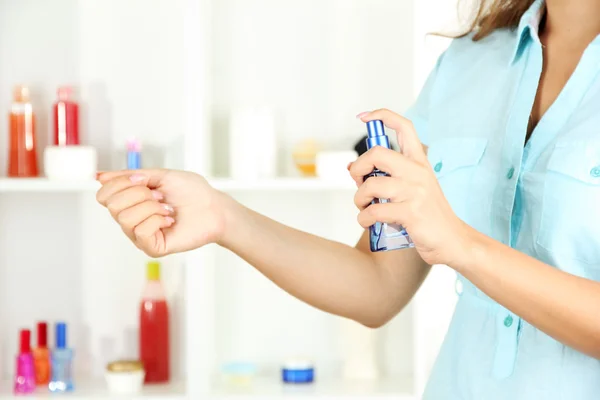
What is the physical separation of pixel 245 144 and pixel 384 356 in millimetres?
723

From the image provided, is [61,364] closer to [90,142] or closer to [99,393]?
[99,393]

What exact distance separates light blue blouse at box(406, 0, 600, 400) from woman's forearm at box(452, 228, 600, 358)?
12 cm

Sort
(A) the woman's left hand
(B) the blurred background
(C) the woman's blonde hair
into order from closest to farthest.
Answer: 1. (A) the woman's left hand
2. (C) the woman's blonde hair
3. (B) the blurred background

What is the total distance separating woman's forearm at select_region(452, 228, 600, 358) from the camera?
0.92 metres

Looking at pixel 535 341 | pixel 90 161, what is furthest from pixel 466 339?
pixel 90 161

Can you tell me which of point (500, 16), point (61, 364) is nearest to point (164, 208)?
point (500, 16)

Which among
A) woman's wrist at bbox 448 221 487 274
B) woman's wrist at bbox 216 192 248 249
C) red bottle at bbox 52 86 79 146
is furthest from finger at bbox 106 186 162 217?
red bottle at bbox 52 86 79 146

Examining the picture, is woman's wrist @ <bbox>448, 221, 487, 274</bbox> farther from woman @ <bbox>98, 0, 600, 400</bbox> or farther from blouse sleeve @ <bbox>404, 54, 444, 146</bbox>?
blouse sleeve @ <bbox>404, 54, 444, 146</bbox>

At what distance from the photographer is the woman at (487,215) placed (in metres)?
0.93

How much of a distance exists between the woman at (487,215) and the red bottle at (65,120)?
126 cm

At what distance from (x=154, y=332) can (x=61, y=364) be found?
0.26 m

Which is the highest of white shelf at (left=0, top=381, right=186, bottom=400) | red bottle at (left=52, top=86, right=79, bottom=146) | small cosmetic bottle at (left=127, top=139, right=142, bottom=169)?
red bottle at (left=52, top=86, right=79, bottom=146)

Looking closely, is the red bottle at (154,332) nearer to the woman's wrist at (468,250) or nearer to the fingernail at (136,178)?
the fingernail at (136,178)

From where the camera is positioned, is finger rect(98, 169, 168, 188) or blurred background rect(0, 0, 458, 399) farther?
blurred background rect(0, 0, 458, 399)
